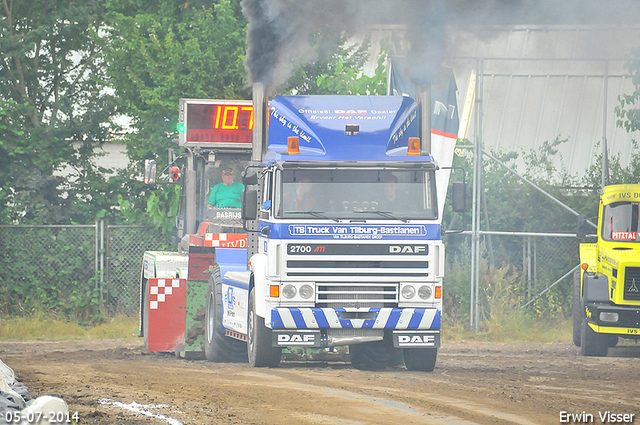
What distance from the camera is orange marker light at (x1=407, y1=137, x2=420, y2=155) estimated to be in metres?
12.2

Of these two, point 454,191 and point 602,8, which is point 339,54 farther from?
point 454,191

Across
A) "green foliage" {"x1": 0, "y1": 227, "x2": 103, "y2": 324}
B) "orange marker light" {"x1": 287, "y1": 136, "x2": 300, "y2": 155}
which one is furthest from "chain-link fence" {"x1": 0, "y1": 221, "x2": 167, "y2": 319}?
"orange marker light" {"x1": 287, "y1": 136, "x2": 300, "y2": 155}

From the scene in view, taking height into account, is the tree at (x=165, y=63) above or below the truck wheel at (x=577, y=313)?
above

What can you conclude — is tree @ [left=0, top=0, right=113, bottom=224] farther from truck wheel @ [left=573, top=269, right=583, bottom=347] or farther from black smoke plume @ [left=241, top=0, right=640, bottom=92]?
truck wheel @ [left=573, top=269, right=583, bottom=347]

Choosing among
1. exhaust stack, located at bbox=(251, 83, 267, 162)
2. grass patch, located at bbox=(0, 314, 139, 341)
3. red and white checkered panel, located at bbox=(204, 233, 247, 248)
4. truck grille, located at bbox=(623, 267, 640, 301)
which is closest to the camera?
exhaust stack, located at bbox=(251, 83, 267, 162)

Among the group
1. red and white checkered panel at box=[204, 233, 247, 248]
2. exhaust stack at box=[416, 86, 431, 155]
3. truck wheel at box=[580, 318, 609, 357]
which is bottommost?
truck wheel at box=[580, 318, 609, 357]

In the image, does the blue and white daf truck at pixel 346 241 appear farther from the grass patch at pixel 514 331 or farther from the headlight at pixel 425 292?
the grass patch at pixel 514 331

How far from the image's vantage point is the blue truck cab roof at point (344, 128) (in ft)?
39.5

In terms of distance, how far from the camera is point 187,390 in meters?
10.3

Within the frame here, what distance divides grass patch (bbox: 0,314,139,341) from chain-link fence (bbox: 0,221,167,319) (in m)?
0.45

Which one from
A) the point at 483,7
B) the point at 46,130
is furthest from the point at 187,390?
the point at 46,130

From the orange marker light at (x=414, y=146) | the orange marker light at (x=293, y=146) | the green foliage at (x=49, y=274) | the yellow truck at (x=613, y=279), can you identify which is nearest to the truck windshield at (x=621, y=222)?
the yellow truck at (x=613, y=279)

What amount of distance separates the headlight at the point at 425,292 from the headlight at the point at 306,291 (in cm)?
132

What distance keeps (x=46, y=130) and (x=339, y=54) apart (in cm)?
707
